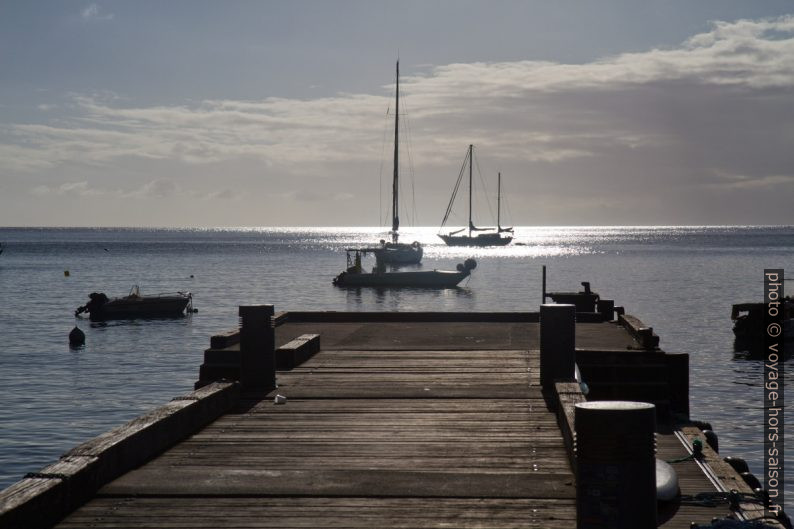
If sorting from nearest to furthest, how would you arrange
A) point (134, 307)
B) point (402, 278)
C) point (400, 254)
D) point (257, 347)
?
point (257, 347)
point (134, 307)
point (402, 278)
point (400, 254)

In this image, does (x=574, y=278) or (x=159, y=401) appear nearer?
(x=159, y=401)

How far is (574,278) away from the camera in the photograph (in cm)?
13312

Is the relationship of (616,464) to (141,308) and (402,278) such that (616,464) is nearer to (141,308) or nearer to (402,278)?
(141,308)

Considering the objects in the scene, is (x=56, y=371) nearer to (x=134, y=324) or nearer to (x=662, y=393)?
(x=134, y=324)

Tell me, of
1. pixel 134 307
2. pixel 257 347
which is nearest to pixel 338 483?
pixel 257 347

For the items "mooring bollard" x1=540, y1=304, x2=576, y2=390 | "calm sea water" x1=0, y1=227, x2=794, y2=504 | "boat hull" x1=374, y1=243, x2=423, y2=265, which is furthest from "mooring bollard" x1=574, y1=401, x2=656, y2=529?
"boat hull" x1=374, y1=243, x2=423, y2=265

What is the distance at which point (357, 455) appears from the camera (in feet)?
39.6

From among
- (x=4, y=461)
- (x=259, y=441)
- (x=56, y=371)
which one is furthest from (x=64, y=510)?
(x=56, y=371)

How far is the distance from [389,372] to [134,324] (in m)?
53.4

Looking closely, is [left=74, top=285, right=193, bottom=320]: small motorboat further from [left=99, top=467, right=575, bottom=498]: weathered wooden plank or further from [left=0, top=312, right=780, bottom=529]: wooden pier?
[left=99, top=467, right=575, bottom=498]: weathered wooden plank

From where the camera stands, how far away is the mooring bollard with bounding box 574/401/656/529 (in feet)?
24.2

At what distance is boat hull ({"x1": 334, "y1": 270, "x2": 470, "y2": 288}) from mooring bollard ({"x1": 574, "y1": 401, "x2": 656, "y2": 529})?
86809 mm

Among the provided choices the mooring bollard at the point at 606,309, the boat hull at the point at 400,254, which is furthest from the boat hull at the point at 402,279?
the mooring bollard at the point at 606,309

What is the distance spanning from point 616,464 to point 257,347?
9916mm
